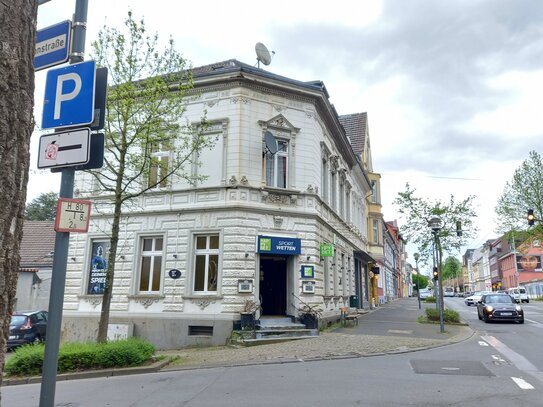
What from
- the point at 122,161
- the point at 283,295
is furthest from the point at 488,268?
the point at 122,161

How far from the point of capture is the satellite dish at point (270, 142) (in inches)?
669

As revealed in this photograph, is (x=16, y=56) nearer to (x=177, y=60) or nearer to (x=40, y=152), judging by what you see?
(x=40, y=152)

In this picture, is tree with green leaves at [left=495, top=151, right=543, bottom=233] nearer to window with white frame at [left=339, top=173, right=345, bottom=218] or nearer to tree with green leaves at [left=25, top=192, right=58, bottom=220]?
window with white frame at [left=339, top=173, right=345, bottom=218]

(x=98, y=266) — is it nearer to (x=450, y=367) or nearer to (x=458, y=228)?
(x=450, y=367)

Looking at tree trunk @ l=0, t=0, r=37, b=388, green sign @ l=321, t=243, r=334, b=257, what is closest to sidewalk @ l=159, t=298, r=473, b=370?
green sign @ l=321, t=243, r=334, b=257

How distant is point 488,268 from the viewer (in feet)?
400

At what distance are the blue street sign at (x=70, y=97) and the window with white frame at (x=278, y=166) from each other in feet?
43.3

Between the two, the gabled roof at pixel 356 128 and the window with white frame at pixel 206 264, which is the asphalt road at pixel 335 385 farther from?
the gabled roof at pixel 356 128

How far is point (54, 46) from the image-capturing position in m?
4.56

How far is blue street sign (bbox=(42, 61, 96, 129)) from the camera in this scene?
4324 millimetres

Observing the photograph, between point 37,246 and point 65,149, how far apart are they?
2833cm

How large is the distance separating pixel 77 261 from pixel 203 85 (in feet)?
28.7

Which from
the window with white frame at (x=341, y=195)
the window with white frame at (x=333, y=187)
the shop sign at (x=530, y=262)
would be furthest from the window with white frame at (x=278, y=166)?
the shop sign at (x=530, y=262)

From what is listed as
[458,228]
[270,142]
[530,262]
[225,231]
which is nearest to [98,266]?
[225,231]
